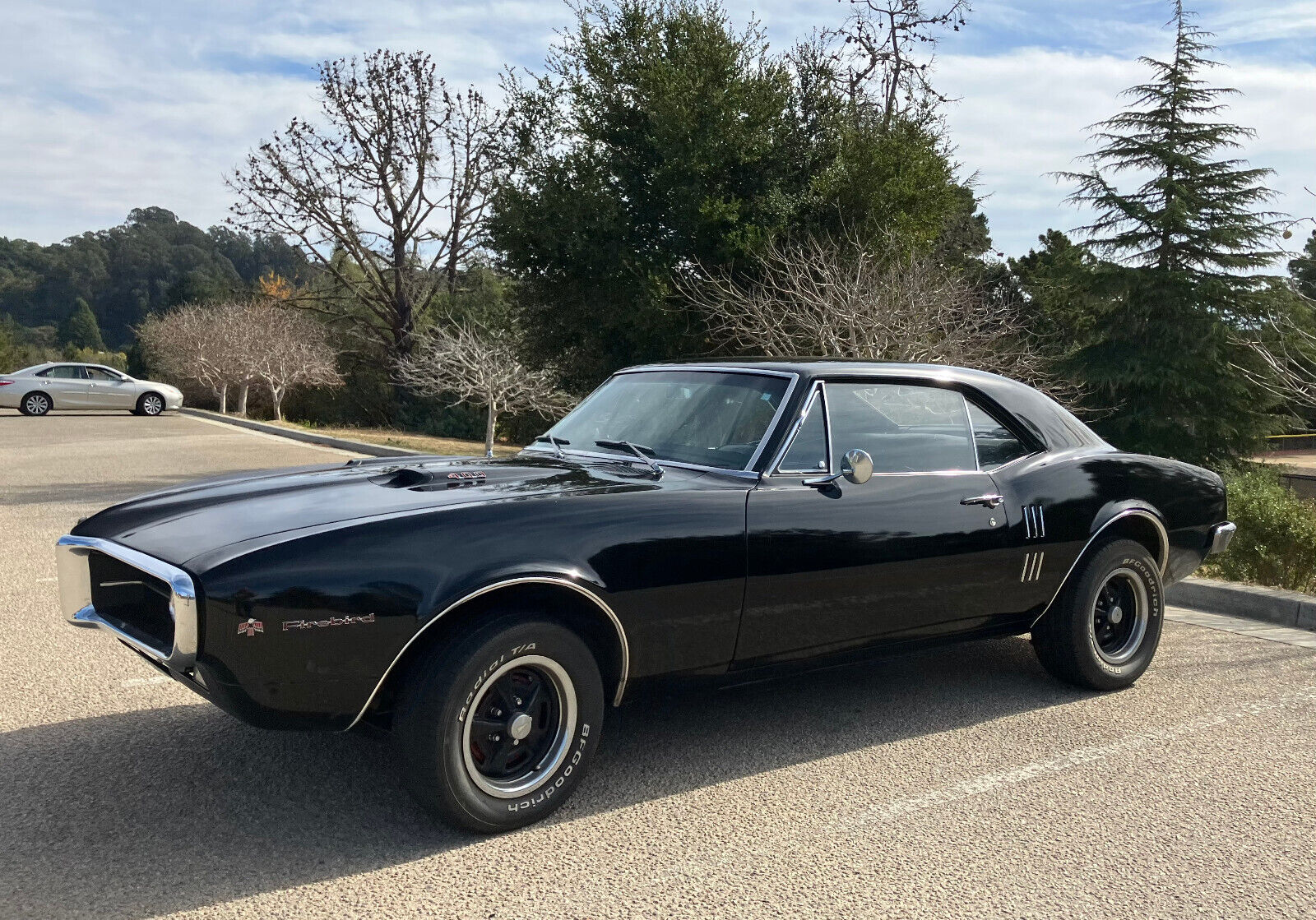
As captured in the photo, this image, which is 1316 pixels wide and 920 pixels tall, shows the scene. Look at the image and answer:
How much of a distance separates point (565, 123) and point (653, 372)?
49.5ft

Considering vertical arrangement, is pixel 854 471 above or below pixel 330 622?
above

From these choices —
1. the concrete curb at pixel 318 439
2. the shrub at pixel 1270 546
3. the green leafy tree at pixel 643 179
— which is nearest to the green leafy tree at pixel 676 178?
the green leafy tree at pixel 643 179

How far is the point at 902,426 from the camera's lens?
14.6 ft

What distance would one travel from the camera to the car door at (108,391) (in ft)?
96.1

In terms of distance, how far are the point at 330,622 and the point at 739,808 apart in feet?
4.87

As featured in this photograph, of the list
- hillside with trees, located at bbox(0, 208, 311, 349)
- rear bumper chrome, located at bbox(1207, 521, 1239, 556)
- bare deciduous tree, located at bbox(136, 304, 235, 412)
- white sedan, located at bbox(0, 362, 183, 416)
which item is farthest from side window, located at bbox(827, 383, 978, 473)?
hillside with trees, located at bbox(0, 208, 311, 349)

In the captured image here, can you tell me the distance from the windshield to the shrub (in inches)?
216

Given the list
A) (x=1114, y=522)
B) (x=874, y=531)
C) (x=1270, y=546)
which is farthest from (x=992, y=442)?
(x=1270, y=546)

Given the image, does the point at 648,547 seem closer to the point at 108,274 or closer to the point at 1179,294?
the point at 1179,294

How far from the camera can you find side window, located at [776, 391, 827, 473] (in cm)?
405

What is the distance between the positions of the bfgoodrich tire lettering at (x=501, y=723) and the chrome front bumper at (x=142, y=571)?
0.62m

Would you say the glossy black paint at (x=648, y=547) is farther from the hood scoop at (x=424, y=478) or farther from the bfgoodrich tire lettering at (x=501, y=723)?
the bfgoodrich tire lettering at (x=501, y=723)

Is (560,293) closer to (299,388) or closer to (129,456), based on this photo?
(129,456)

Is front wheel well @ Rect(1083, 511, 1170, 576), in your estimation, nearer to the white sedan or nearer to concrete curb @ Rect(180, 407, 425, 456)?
concrete curb @ Rect(180, 407, 425, 456)
